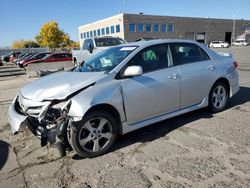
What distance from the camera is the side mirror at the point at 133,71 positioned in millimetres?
3619

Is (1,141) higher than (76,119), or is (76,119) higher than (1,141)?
(76,119)

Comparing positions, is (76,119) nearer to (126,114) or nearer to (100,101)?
(100,101)

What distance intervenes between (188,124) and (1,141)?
3.58m

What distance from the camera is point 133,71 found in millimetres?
3625

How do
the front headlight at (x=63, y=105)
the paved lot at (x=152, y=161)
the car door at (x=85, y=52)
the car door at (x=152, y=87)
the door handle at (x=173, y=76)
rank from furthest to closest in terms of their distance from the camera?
the car door at (x=85, y=52)
the door handle at (x=173, y=76)
the car door at (x=152, y=87)
the front headlight at (x=63, y=105)
the paved lot at (x=152, y=161)

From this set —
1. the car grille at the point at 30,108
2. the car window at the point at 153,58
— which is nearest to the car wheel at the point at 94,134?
the car grille at the point at 30,108

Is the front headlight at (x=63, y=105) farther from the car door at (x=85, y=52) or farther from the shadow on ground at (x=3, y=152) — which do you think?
the car door at (x=85, y=52)

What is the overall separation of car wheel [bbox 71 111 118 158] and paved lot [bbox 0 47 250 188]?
0.47 feet

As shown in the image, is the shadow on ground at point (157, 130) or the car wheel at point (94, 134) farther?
the shadow on ground at point (157, 130)

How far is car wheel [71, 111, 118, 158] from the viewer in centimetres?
335

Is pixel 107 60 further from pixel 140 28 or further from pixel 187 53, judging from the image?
pixel 140 28

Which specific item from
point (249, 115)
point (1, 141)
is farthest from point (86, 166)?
point (249, 115)

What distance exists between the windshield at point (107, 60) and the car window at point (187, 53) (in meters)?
0.88

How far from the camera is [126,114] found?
12.2 ft
